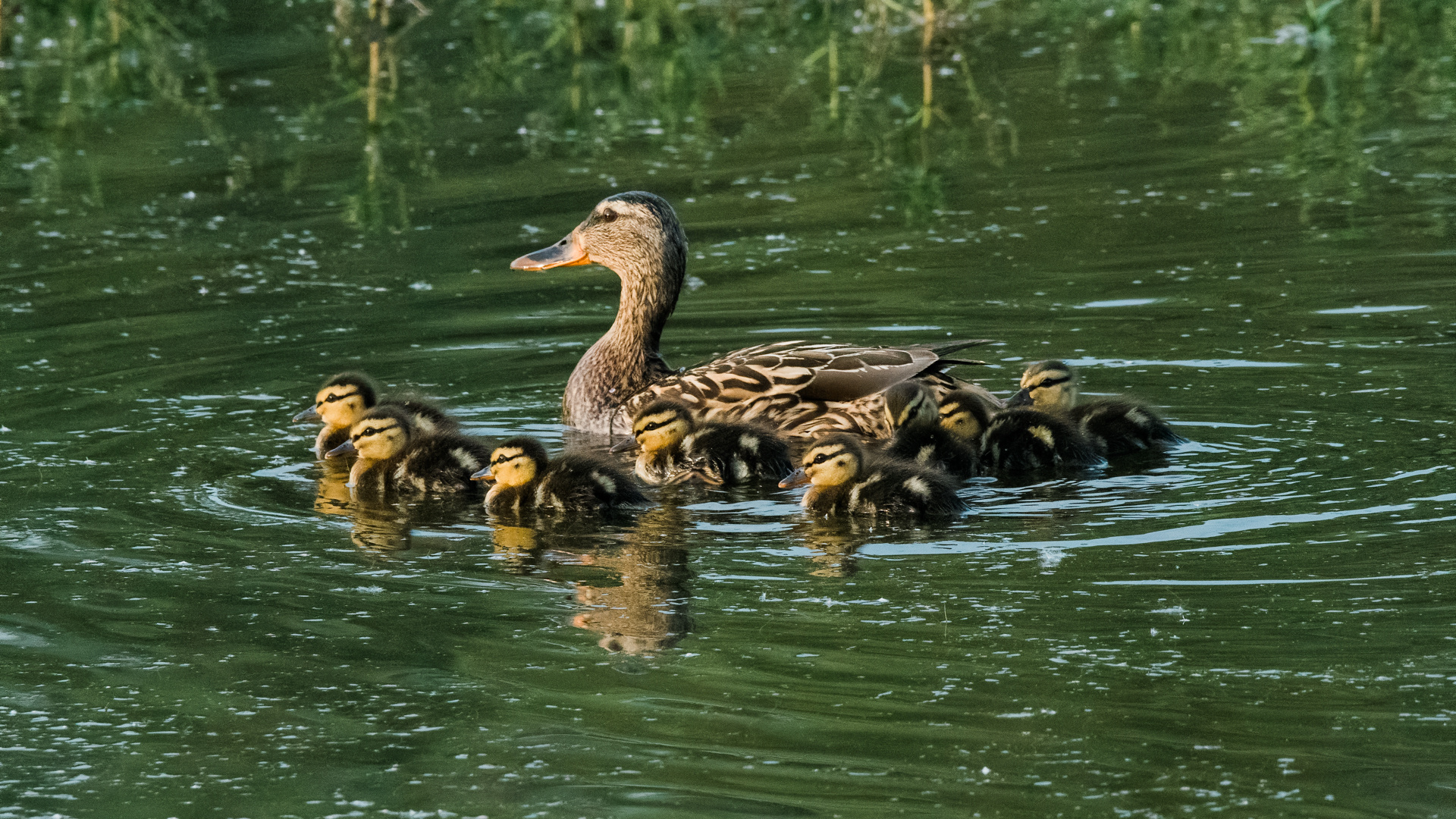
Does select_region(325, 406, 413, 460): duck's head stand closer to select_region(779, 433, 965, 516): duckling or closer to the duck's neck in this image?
the duck's neck

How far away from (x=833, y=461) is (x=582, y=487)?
2.46 feet

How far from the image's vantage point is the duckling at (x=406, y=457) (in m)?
6.26

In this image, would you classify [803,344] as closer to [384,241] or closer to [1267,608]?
[1267,608]

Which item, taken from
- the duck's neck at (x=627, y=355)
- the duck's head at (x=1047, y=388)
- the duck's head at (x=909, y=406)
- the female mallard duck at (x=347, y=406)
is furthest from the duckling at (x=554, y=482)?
the duck's head at (x=1047, y=388)

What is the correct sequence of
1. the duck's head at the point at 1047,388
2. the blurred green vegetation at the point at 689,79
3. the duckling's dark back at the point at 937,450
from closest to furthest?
the duckling's dark back at the point at 937,450, the duck's head at the point at 1047,388, the blurred green vegetation at the point at 689,79

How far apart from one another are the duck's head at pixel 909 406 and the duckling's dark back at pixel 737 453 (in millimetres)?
414

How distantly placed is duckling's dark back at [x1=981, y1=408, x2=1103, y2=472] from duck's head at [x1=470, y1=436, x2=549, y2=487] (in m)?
1.41

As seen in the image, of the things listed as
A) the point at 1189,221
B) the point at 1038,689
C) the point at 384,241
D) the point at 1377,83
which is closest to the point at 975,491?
the point at 1038,689

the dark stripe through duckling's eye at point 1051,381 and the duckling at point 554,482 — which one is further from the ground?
the dark stripe through duckling's eye at point 1051,381

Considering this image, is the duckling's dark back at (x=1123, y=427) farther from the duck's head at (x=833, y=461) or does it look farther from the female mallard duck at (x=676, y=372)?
the duck's head at (x=833, y=461)

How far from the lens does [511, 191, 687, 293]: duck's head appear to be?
7930 mm

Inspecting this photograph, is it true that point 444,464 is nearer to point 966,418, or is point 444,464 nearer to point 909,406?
point 909,406

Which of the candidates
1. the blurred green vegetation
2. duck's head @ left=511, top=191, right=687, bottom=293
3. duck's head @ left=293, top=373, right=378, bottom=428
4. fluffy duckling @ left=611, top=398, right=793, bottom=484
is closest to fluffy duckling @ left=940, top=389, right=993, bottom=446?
fluffy duckling @ left=611, top=398, right=793, bottom=484

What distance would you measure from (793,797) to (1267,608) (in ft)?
4.99
